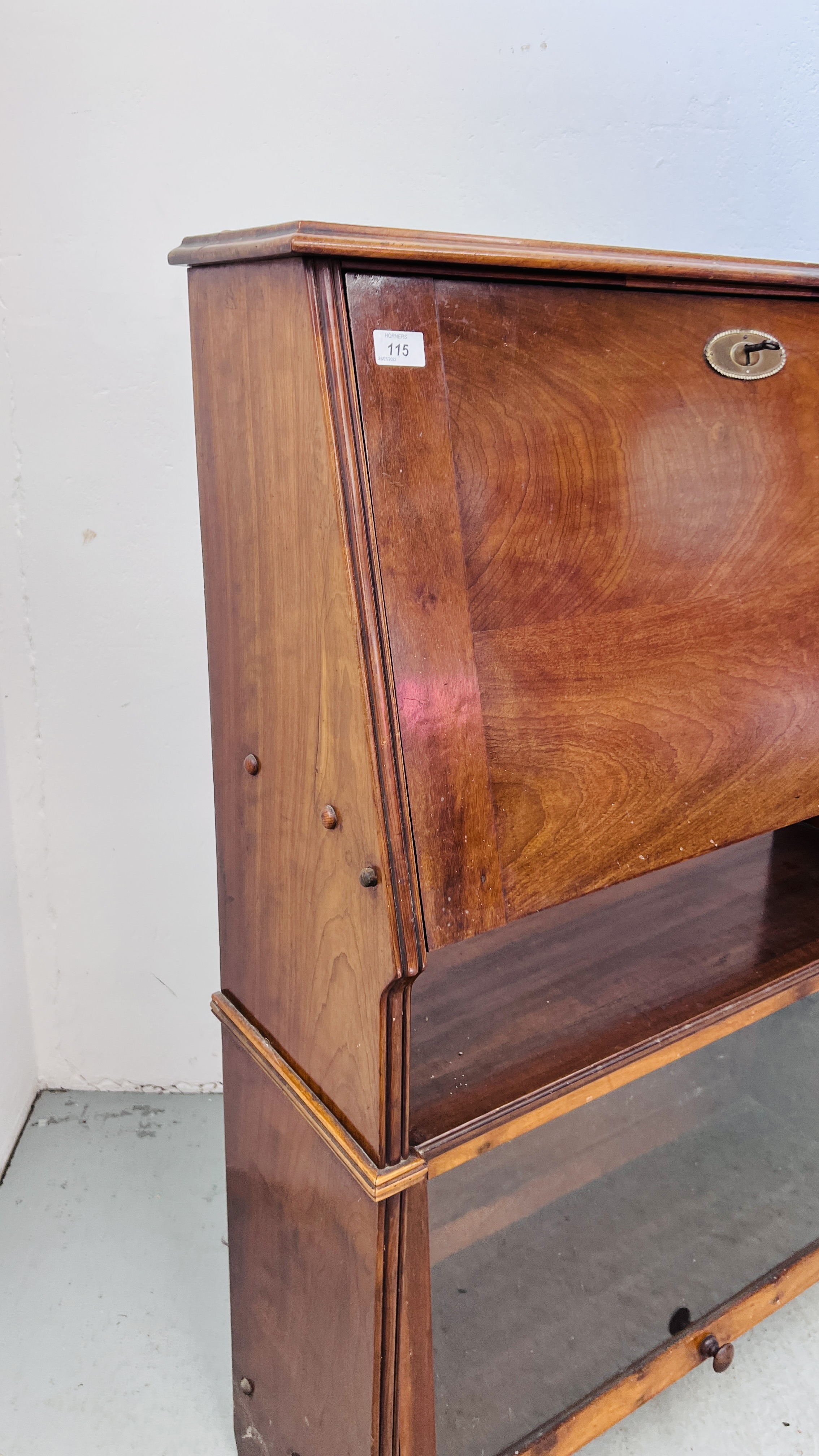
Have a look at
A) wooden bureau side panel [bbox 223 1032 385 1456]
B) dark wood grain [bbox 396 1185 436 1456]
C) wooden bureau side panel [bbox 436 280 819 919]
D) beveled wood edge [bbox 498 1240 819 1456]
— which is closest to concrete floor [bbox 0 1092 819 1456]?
beveled wood edge [bbox 498 1240 819 1456]

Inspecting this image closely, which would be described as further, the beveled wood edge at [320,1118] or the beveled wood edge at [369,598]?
the beveled wood edge at [320,1118]

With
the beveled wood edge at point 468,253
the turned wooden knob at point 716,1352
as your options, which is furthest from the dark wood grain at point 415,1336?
the beveled wood edge at point 468,253

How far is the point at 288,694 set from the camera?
3.03ft

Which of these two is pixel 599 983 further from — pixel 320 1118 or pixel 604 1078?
pixel 320 1118

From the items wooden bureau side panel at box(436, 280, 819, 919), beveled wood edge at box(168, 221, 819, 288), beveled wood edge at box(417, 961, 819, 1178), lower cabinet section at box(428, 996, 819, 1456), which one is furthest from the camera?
lower cabinet section at box(428, 996, 819, 1456)

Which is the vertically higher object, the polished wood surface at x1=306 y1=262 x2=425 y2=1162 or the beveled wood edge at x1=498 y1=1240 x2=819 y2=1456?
the polished wood surface at x1=306 y1=262 x2=425 y2=1162

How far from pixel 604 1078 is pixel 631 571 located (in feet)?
1.71

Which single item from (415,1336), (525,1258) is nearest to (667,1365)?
(525,1258)

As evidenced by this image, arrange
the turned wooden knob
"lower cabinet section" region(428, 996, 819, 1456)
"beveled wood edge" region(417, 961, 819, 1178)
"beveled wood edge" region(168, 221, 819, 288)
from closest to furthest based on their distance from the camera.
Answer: "beveled wood edge" region(168, 221, 819, 288) → "beveled wood edge" region(417, 961, 819, 1178) → "lower cabinet section" region(428, 996, 819, 1456) → the turned wooden knob

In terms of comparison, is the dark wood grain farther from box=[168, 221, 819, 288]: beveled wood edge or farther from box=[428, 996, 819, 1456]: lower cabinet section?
box=[168, 221, 819, 288]: beveled wood edge

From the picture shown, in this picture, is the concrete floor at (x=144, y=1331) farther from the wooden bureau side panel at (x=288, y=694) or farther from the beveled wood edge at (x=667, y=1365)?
the wooden bureau side panel at (x=288, y=694)

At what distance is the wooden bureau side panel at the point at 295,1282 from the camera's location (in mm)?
986

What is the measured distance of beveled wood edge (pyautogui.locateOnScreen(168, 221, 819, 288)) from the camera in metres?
0.74

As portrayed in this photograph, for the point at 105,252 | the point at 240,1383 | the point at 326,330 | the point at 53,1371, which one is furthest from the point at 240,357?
the point at 53,1371
